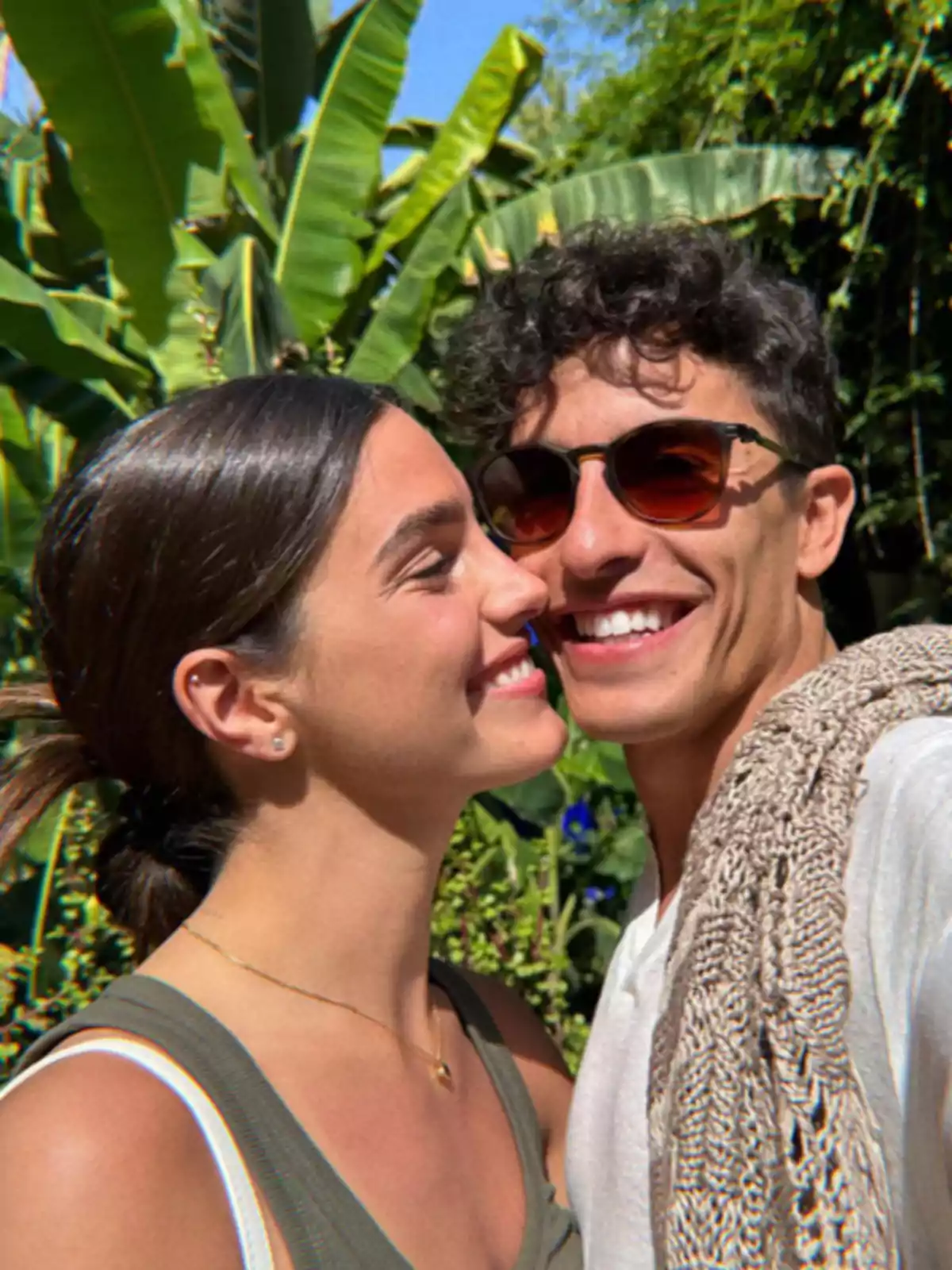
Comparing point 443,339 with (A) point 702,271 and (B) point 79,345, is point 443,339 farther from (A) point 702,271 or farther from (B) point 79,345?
(B) point 79,345

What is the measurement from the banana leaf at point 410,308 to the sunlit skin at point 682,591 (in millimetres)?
2346

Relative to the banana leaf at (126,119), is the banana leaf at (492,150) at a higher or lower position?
higher

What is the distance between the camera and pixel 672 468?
1.93 meters

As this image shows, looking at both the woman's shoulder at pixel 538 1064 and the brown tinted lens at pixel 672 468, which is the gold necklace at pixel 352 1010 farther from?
the brown tinted lens at pixel 672 468

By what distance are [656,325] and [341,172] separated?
9.64 ft

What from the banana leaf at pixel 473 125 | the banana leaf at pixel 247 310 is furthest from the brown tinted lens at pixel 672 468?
the banana leaf at pixel 473 125

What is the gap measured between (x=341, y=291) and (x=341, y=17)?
1.98 meters

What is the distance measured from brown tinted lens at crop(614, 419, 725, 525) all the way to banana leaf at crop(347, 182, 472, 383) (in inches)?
97.7

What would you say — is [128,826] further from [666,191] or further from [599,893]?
[666,191]

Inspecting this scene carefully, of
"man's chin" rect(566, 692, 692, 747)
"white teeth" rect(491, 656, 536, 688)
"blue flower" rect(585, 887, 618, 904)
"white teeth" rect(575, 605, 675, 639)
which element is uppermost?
"white teeth" rect(575, 605, 675, 639)

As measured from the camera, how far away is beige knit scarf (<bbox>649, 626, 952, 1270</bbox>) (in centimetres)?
123

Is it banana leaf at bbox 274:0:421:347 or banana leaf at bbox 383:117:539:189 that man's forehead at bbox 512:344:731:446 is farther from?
banana leaf at bbox 383:117:539:189

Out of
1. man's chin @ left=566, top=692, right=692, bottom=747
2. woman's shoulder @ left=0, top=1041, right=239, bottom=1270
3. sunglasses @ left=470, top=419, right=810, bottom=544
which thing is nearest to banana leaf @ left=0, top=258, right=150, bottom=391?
sunglasses @ left=470, top=419, right=810, bottom=544

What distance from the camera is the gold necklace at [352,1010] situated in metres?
1.66
